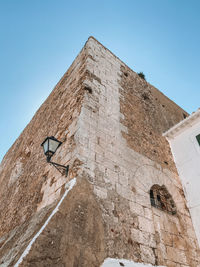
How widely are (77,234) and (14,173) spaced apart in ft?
16.6

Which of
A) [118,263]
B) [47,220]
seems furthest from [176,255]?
[47,220]

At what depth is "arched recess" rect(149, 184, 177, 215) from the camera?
4.55 metres

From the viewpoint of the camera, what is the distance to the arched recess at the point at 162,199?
4550mm

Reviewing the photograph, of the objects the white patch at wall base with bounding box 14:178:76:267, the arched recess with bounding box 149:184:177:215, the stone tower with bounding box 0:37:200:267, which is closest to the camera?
the white patch at wall base with bounding box 14:178:76:267

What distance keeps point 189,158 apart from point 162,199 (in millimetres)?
1673

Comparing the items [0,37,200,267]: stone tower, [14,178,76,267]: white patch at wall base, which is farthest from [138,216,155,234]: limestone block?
[14,178,76,267]: white patch at wall base

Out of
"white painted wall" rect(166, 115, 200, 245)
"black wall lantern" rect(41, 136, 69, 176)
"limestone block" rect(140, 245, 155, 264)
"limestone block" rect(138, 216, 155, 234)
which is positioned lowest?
"limestone block" rect(140, 245, 155, 264)

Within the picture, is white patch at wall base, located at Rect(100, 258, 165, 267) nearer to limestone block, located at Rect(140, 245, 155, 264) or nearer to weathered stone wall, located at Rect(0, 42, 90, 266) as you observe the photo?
limestone block, located at Rect(140, 245, 155, 264)

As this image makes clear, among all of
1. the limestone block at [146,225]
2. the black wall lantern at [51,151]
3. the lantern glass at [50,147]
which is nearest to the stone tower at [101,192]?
the limestone block at [146,225]

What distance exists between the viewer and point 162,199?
15.6 ft

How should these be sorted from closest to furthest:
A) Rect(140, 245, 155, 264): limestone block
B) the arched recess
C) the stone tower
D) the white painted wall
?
the stone tower
Rect(140, 245, 155, 264): limestone block
the arched recess
the white painted wall

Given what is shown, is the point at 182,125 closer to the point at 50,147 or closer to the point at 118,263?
the point at 50,147

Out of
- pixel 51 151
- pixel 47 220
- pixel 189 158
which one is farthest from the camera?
pixel 189 158

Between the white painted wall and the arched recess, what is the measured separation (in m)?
0.61
